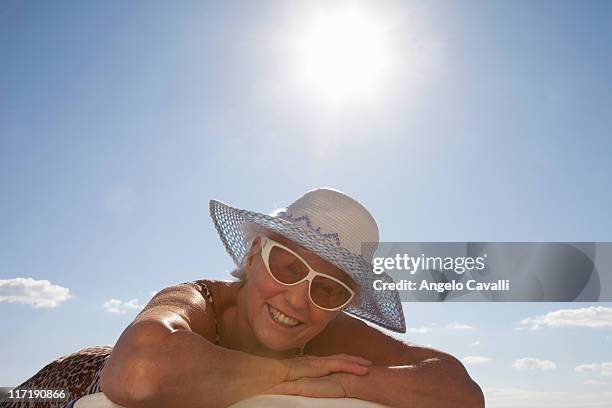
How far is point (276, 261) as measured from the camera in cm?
344

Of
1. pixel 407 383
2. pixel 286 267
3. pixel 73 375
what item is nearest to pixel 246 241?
pixel 286 267

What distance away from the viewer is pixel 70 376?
12.4ft

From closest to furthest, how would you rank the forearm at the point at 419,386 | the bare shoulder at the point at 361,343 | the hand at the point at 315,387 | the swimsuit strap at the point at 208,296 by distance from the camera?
1. the hand at the point at 315,387
2. the forearm at the point at 419,386
3. the swimsuit strap at the point at 208,296
4. the bare shoulder at the point at 361,343

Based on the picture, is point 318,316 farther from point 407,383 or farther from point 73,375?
point 73,375

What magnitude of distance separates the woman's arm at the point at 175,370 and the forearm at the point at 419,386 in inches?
12.3

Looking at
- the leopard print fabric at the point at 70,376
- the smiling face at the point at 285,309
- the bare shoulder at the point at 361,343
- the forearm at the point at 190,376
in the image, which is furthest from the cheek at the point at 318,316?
the leopard print fabric at the point at 70,376

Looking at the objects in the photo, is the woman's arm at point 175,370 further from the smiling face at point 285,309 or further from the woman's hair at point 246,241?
the woman's hair at point 246,241

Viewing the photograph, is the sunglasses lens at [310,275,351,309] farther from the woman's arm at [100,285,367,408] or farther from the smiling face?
the woman's arm at [100,285,367,408]

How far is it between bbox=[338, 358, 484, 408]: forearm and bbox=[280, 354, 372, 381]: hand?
36mm

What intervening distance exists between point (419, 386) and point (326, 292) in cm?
69

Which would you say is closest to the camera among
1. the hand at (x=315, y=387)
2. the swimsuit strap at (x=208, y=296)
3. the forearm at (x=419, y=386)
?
the hand at (x=315, y=387)

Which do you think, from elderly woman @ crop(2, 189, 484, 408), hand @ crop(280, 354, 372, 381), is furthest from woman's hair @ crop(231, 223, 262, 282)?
hand @ crop(280, 354, 372, 381)

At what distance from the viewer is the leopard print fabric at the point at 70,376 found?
12.1ft

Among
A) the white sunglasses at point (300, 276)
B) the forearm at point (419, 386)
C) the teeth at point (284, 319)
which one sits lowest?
the forearm at point (419, 386)
